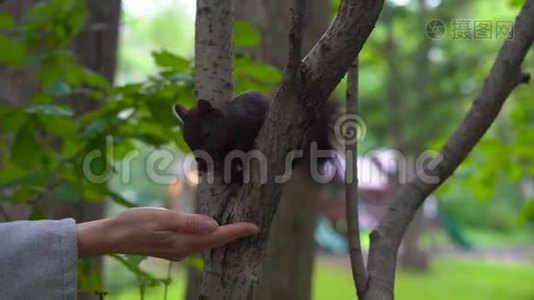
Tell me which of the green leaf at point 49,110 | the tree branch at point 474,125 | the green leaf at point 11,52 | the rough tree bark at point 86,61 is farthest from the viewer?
the rough tree bark at point 86,61

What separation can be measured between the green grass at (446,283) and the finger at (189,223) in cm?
522

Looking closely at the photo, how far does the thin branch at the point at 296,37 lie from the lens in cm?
74

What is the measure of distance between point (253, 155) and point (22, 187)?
59cm

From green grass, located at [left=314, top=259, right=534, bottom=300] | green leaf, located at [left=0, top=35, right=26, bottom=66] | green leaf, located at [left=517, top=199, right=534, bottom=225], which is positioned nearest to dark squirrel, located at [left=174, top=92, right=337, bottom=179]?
green leaf, located at [left=0, top=35, right=26, bottom=66]

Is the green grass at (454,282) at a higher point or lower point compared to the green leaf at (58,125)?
lower

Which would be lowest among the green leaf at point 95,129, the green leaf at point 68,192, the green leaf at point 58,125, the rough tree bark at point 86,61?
the green leaf at point 68,192

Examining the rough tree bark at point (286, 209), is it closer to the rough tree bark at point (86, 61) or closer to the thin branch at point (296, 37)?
the rough tree bark at point (86, 61)

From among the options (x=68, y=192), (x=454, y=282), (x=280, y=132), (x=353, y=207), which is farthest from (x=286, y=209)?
(x=454, y=282)

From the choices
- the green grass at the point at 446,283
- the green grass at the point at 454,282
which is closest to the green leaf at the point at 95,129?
the green grass at the point at 446,283

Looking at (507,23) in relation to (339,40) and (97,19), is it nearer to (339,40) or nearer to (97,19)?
(339,40)

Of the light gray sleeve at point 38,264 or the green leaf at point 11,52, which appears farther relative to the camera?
the green leaf at point 11,52

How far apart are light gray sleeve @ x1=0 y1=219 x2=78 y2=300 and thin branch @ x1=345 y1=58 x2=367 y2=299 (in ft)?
1.30

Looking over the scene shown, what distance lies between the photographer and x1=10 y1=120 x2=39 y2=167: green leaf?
1.33 m

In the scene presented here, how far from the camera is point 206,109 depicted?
0.98 m
